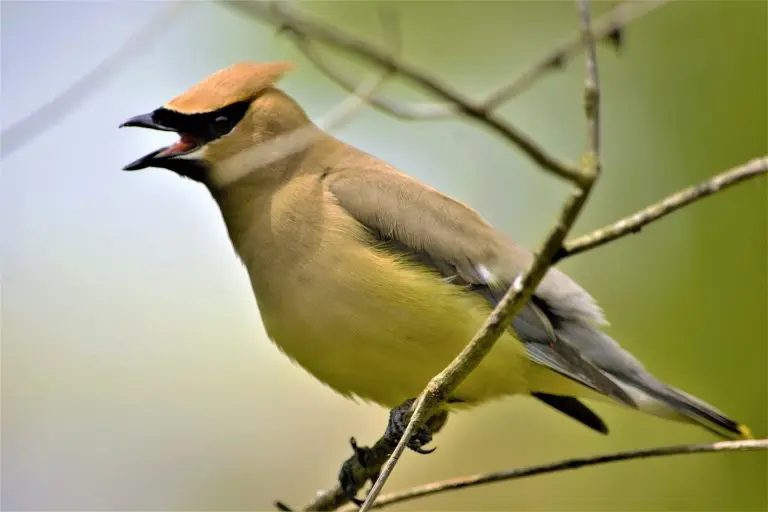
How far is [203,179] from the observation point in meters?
3.32

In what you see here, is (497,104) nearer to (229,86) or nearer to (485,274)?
(485,274)

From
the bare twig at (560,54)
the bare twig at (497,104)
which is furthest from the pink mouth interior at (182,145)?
the bare twig at (560,54)

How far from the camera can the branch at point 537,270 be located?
149 centimetres

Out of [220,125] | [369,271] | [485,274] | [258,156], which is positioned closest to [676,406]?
[485,274]

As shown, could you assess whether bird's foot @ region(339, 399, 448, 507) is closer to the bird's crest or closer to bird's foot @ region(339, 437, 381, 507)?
bird's foot @ region(339, 437, 381, 507)

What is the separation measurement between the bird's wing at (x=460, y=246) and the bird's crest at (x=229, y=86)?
38 cm

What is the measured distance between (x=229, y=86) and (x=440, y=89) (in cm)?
197

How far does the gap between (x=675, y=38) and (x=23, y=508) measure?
412 centimetres

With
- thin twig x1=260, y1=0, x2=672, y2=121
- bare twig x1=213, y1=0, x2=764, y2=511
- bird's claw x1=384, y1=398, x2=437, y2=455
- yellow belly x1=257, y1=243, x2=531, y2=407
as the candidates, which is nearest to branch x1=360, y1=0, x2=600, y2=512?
bare twig x1=213, y1=0, x2=764, y2=511

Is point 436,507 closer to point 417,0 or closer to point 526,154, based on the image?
point 417,0

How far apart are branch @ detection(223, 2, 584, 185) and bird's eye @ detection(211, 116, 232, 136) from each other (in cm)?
172

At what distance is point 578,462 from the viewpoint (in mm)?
2516

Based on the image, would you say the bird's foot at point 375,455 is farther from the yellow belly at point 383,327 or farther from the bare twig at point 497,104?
the bare twig at point 497,104

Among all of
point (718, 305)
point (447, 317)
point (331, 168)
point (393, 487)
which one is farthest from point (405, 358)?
point (393, 487)
